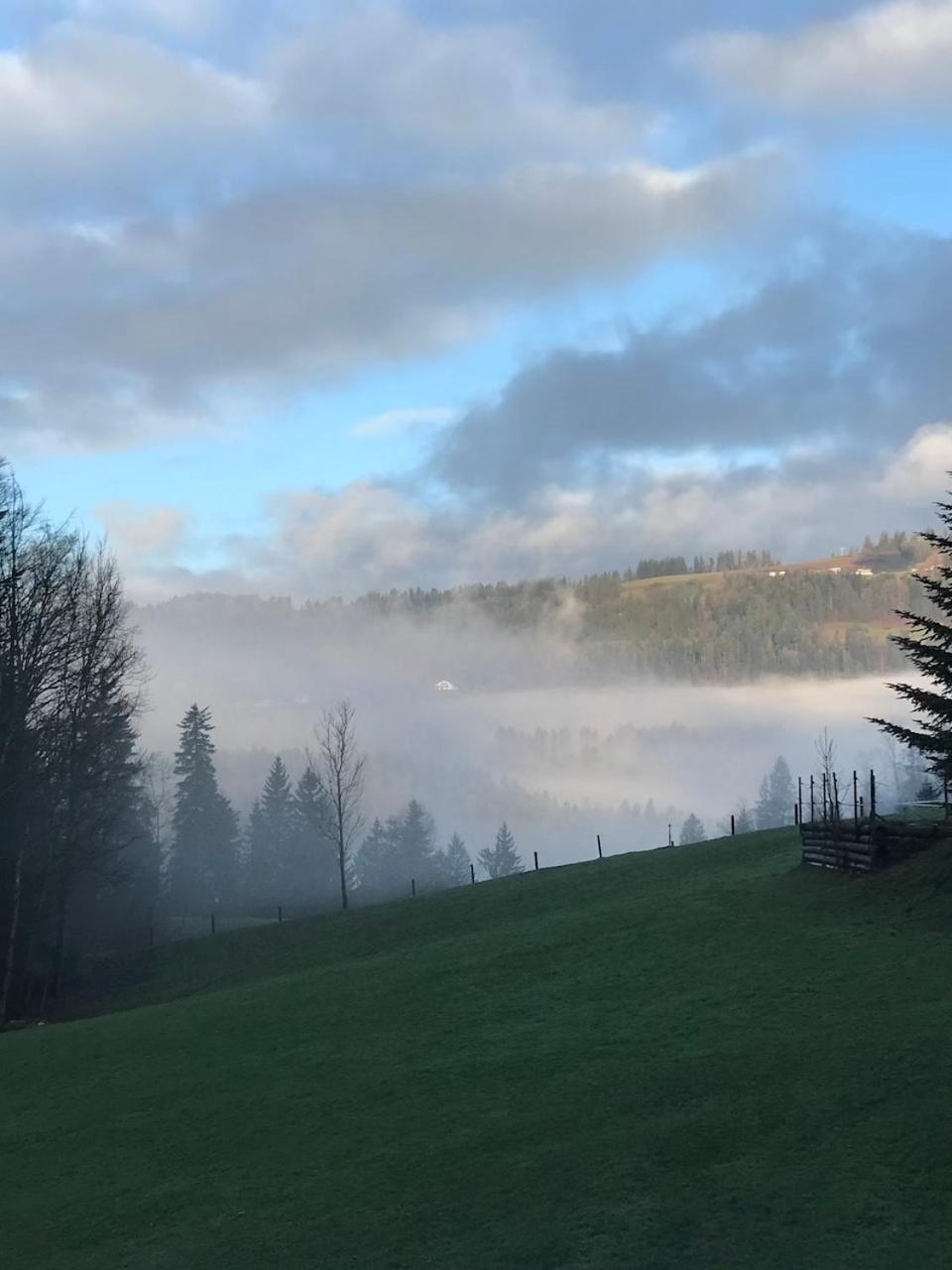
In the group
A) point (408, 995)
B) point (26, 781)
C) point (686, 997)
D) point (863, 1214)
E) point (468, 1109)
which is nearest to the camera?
point (863, 1214)

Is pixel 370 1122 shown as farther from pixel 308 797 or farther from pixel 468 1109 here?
pixel 308 797

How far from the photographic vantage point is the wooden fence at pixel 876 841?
2984 centimetres

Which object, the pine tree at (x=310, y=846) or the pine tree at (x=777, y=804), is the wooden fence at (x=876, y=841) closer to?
the pine tree at (x=310, y=846)

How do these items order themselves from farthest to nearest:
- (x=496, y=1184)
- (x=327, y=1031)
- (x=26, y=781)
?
1. (x=26, y=781)
2. (x=327, y=1031)
3. (x=496, y=1184)

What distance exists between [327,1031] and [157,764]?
142600mm

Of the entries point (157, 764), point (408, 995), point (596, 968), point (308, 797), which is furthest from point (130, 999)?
point (157, 764)

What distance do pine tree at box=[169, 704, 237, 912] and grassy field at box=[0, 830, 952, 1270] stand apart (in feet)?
219

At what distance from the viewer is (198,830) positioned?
102 m

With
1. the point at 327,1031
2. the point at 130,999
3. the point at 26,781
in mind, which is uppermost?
the point at 26,781

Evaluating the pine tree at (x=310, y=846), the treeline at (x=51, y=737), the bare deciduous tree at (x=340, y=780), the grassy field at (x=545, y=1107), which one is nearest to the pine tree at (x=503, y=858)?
the bare deciduous tree at (x=340, y=780)

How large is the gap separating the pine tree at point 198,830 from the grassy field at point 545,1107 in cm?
6675

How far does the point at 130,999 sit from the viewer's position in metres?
46.8

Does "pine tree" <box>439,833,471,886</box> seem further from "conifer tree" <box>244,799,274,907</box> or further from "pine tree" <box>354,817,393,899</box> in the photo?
"conifer tree" <box>244,799,274,907</box>

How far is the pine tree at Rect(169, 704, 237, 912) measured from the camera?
99250mm
